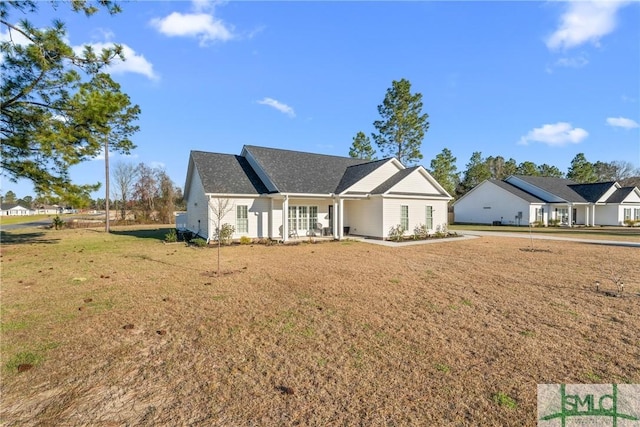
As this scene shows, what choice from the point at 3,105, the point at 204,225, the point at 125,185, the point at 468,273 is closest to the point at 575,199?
the point at 468,273

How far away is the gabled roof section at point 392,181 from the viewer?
1875cm

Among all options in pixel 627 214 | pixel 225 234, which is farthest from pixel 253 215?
pixel 627 214

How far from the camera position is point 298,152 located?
74.2 ft

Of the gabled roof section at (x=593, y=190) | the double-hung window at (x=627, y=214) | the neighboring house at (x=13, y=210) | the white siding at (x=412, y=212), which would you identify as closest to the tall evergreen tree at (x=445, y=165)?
the gabled roof section at (x=593, y=190)

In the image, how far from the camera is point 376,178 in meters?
20.2

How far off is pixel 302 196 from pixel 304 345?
13593mm

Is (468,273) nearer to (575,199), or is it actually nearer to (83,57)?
(83,57)

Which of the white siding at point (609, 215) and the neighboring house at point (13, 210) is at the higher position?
the neighboring house at point (13, 210)

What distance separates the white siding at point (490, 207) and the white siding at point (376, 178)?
19616mm

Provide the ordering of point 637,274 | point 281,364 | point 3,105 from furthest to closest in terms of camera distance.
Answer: point 3,105
point 637,274
point 281,364

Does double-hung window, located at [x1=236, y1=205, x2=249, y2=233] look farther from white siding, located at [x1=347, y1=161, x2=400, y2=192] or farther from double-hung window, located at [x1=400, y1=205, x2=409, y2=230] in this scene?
double-hung window, located at [x1=400, y1=205, x2=409, y2=230]

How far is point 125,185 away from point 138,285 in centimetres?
4404

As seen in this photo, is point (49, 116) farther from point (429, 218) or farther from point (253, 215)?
point (429, 218)

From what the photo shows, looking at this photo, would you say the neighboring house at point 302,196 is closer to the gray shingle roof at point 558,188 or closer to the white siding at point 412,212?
the white siding at point 412,212
